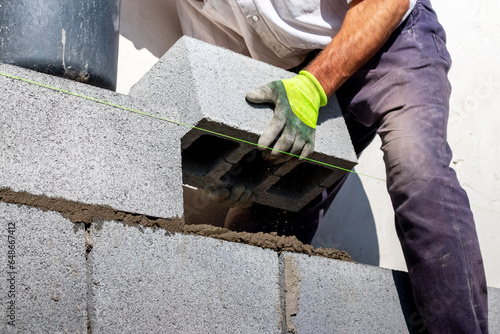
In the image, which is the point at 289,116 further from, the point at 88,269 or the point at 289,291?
the point at 88,269

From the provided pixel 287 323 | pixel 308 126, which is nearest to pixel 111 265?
pixel 287 323

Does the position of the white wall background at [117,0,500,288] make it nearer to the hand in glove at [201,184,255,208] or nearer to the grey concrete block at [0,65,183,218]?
the hand in glove at [201,184,255,208]

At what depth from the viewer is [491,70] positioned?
462 cm

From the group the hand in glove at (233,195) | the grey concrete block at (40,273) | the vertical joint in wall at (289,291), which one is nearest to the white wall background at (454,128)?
the hand in glove at (233,195)

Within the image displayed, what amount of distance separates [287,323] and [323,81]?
0.99 metres

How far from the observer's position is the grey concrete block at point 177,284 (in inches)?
76.8

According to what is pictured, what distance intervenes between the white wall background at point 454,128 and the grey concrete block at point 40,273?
5.23 feet

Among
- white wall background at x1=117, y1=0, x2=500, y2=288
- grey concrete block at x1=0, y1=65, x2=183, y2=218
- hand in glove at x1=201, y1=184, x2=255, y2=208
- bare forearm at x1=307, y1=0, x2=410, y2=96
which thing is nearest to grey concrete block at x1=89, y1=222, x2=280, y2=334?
grey concrete block at x1=0, y1=65, x2=183, y2=218

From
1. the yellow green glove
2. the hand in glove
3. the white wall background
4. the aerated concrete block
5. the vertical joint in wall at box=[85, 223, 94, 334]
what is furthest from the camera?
the white wall background

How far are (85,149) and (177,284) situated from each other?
19.0 inches

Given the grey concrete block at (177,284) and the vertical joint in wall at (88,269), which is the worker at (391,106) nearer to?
the grey concrete block at (177,284)

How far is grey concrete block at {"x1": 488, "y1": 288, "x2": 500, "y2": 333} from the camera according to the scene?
2897mm

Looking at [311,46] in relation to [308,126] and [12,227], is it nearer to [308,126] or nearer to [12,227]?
[308,126]

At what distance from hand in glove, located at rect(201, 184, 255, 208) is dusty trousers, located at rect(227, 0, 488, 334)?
22.6 inches
